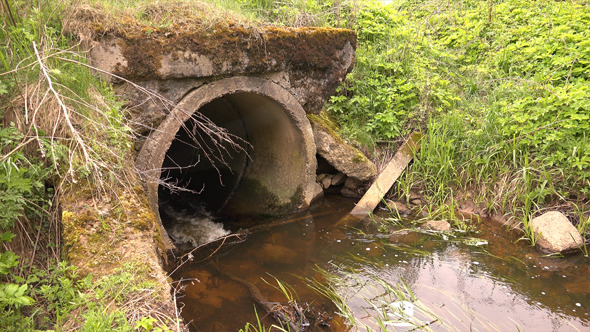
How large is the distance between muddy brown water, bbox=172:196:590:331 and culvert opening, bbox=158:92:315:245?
2.26ft

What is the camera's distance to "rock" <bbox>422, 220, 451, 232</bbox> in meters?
5.18

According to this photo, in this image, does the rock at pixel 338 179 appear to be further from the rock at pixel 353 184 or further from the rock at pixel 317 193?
the rock at pixel 317 193

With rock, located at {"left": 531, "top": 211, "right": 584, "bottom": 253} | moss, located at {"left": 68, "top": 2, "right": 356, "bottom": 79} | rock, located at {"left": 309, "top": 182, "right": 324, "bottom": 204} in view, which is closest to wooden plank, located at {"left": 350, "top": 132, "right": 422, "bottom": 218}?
rock, located at {"left": 309, "top": 182, "right": 324, "bottom": 204}

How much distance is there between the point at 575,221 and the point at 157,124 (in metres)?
4.66

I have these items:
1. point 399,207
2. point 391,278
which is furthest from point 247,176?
point 391,278

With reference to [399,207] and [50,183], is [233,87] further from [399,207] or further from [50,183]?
[399,207]

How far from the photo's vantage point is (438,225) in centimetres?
525

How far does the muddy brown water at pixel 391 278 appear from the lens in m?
3.64

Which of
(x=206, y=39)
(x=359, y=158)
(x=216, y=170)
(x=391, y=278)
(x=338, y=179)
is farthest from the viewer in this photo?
(x=216, y=170)

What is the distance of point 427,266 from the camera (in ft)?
14.8

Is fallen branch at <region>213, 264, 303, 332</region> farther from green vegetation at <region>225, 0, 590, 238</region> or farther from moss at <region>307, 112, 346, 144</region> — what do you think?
green vegetation at <region>225, 0, 590, 238</region>

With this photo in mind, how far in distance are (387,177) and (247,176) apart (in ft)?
6.84

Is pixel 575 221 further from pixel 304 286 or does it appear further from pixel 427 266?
pixel 304 286

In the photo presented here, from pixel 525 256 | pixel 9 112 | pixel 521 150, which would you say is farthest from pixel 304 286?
pixel 521 150
